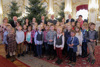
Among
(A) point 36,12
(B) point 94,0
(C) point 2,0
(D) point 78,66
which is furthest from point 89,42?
(C) point 2,0

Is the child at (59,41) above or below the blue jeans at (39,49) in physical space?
above

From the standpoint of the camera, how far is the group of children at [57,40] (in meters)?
3.08

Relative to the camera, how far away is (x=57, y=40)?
3141mm

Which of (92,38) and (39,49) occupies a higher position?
(92,38)

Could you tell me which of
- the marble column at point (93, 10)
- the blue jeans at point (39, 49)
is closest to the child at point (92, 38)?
the blue jeans at point (39, 49)

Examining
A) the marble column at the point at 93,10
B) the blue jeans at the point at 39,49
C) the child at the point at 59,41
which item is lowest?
the blue jeans at the point at 39,49

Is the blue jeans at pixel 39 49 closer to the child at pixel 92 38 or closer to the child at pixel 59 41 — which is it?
the child at pixel 59 41

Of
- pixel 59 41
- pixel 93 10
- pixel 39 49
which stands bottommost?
pixel 39 49

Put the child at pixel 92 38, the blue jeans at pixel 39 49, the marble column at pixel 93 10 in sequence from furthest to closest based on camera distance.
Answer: the marble column at pixel 93 10 < the blue jeans at pixel 39 49 < the child at pixel 92 38

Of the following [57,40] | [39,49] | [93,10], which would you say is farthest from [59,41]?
[93,10]

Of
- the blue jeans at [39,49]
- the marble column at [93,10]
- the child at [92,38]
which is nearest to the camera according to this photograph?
the child at [92,38]

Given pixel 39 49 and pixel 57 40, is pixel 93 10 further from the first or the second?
pixel 39 49

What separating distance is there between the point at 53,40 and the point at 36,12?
290cm

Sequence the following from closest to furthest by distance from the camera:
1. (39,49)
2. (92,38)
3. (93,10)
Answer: (92,38) → (39,49) → (93,10)
